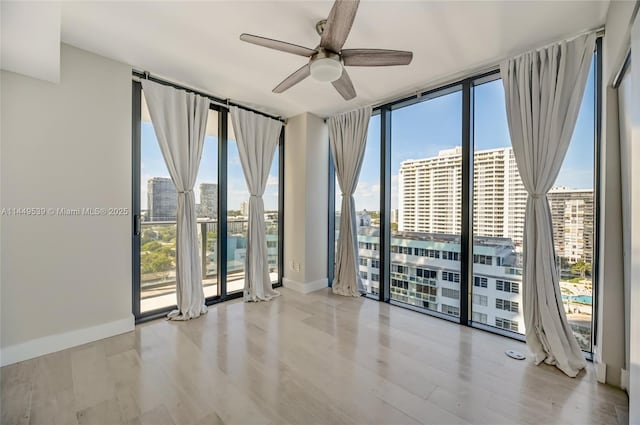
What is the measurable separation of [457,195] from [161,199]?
10.6 ft

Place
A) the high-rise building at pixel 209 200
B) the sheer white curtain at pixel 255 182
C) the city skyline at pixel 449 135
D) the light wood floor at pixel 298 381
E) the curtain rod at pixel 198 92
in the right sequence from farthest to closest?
the sheer white curtain at pixel 255 182, the high-rise building at pixel 209 200, the curtain rod at pixel 198 92, the city skyline at pixel 449 135, the light wood floor at pixel 298 381

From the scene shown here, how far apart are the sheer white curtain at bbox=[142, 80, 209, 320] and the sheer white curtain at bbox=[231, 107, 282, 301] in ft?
1.77

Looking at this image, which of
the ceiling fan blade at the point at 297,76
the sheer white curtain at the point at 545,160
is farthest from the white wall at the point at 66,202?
the sheer white curtain at the point at 545,160

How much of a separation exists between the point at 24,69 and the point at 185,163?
1308 mm

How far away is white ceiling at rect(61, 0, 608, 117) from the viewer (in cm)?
186

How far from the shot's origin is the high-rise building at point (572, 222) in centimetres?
218

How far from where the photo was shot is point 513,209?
2508 millimetres

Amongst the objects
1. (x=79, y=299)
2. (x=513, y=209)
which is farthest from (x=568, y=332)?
(x=79, y=299)

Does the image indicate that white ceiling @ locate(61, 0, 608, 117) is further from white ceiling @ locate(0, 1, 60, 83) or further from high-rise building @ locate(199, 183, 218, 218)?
high-rise building @ locate(199, 183, 218, 218)

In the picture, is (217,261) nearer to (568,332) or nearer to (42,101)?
(42,101)

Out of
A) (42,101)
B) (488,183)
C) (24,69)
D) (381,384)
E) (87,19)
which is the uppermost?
(87,19)

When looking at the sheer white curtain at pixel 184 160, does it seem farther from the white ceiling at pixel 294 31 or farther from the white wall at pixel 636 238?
the white wall at pixel 636 238

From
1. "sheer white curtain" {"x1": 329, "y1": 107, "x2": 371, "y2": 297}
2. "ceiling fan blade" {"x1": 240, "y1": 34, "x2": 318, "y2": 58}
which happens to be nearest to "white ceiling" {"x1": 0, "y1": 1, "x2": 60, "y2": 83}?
"ceiling fan blade" {"x1": 240, "y1": 34, "x2": 318, "y2": 58}

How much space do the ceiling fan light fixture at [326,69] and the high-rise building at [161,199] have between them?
6.90 feet
